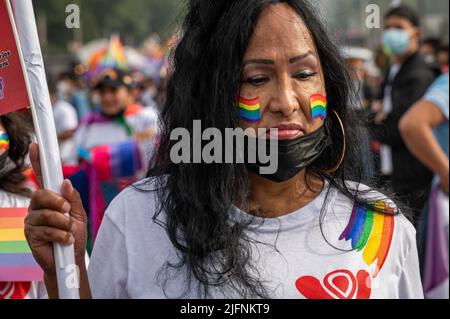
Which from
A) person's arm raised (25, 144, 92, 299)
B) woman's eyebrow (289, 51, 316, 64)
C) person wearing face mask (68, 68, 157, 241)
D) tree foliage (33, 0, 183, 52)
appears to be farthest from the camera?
tree foliage (33, 0, 183, 52)

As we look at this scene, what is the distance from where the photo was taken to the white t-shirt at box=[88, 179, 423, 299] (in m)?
2.02

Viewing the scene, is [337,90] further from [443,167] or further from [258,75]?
[443,167]

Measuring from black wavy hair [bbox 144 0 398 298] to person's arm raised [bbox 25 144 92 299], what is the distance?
0.22m

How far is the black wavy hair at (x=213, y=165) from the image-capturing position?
6.63 ft

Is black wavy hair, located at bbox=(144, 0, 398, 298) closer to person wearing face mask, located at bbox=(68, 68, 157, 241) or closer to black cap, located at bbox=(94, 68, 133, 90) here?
person wearing face mask, located at bbox=(68, 68, 157, 241)

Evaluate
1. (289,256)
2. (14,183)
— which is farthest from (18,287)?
(289,256)

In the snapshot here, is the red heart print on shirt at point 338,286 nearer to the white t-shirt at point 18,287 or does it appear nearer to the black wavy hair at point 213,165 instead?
the black wavy hair at point 213,165

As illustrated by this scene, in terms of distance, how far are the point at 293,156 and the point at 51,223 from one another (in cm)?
63

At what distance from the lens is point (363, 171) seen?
95.0 inches

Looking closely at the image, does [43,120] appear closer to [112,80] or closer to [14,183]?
[14,183]

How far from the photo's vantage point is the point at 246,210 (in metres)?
2.14

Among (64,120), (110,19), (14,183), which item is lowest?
(64,120)

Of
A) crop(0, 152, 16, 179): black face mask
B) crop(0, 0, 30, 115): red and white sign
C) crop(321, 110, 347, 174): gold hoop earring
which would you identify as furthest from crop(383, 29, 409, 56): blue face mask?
crop(0, 0, 30, 115): red and white sign
